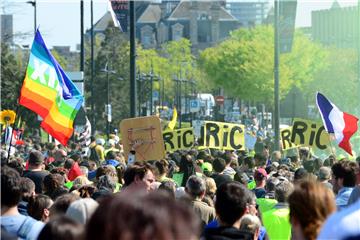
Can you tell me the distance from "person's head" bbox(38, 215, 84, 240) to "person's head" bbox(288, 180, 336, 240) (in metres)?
1.20

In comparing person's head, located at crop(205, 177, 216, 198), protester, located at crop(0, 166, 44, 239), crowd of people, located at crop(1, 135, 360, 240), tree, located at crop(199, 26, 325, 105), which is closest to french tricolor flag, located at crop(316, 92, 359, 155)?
crowd of people, located at crop(1, 135, 360, 240)

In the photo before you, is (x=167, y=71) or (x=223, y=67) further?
(x=167, y=71)

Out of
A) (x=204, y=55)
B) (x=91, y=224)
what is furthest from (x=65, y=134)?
→ (x=204, y=55)

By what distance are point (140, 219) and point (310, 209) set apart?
7.10ft

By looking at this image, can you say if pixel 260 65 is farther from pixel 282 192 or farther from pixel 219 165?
pixel 282 192

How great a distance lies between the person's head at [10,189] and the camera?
22.5 ft

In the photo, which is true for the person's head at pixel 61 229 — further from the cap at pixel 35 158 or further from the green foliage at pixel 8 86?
the green foliage at pixel 8 86

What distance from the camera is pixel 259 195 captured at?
38.9 feet

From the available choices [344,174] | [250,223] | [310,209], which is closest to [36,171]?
[344,174]

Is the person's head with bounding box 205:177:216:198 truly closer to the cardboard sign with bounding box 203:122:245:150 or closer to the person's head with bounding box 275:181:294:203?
the person's head with bounding box 275:181:294:203

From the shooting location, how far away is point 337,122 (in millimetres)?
18312

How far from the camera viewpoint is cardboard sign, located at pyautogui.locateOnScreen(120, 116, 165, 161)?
61.3 ft

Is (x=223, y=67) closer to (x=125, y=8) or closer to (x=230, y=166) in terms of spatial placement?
(x=125, y=8)

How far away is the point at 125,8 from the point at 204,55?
89.0 metres
